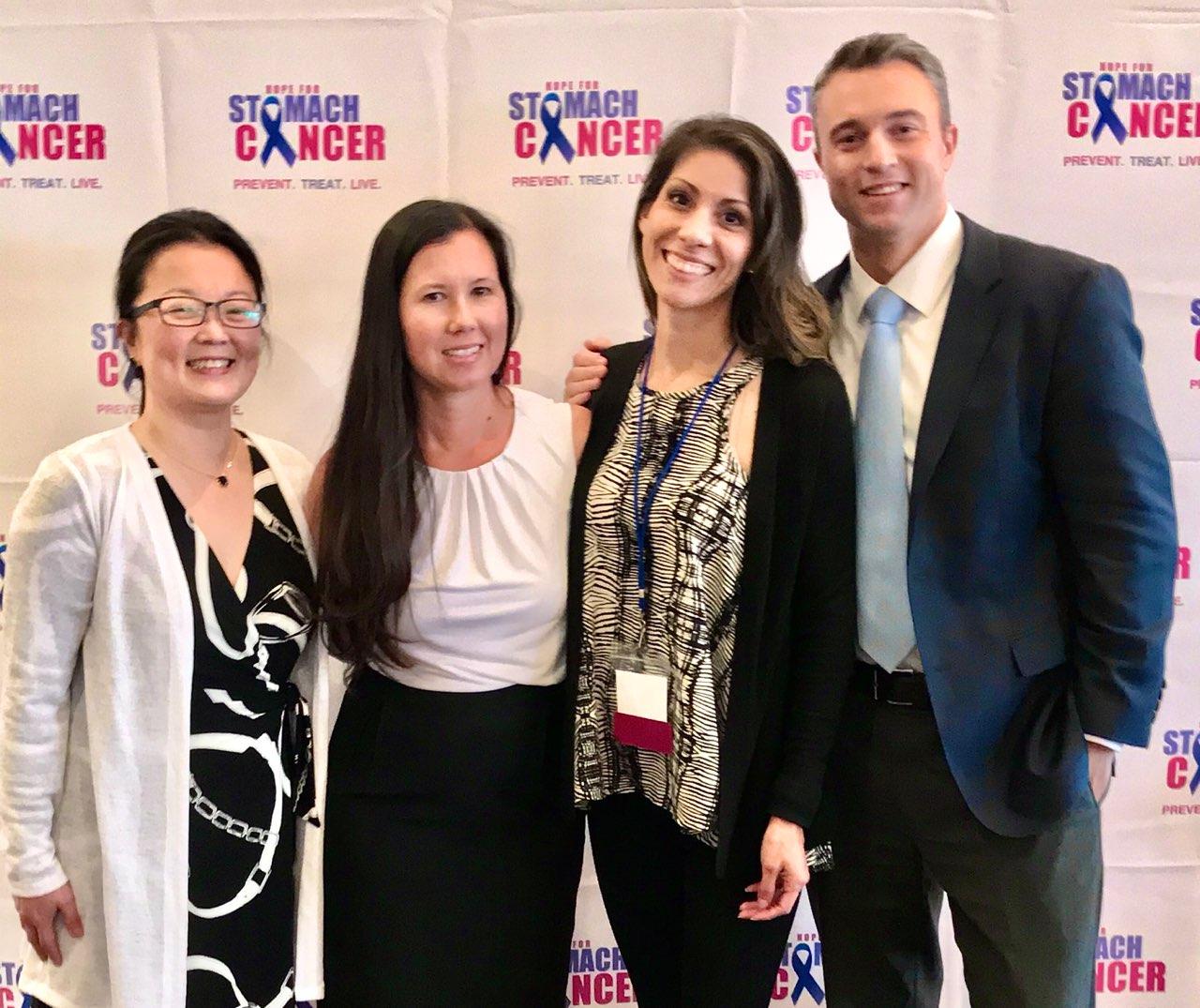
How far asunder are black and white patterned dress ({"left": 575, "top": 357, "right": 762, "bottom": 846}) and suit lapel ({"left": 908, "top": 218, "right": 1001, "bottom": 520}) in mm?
277

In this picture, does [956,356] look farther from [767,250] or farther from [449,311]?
[449,311]

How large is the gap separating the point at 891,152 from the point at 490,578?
94 centimetres

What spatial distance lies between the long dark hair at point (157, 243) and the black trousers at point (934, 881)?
4.24ft

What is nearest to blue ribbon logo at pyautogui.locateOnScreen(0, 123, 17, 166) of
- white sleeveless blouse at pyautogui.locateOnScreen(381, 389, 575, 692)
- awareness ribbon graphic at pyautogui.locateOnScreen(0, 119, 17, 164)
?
awareness ribbon graphic at pyautogui.locateOnScreen(0, 119, 17, 164)

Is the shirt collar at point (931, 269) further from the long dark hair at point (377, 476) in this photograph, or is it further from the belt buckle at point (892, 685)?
the long dark hair at point (377, 476)

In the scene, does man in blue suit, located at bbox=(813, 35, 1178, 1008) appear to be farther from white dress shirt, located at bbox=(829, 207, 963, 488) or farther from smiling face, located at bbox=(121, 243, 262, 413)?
smiling face, located at bbox=(121, 243, 262, 413)

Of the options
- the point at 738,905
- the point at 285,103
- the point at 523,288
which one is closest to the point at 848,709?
the point at 738,905

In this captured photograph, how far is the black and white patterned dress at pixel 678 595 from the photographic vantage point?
1.36m

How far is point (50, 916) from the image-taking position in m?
1.40

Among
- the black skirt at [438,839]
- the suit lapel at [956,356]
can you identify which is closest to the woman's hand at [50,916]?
the black skirt at [438,839]

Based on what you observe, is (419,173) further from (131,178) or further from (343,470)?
(343,470)

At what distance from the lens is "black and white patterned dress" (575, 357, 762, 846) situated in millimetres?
1356

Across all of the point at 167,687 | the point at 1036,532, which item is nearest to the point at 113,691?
the point at 167,687

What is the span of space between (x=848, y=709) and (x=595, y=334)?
3.49 feet
